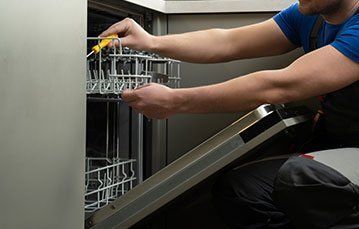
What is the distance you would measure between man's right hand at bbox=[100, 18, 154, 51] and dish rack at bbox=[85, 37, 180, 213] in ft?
0.06

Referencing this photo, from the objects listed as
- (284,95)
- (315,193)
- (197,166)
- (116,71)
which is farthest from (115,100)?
(315,193)

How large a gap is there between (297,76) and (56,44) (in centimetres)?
52

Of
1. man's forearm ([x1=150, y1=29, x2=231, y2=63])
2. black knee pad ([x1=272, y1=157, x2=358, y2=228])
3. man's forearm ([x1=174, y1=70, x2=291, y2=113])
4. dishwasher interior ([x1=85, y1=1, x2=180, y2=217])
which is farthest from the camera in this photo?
man's forearm ([x1=150, y1=29, x2=231, y2=63])

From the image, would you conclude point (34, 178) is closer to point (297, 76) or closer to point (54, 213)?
point (54, 213)

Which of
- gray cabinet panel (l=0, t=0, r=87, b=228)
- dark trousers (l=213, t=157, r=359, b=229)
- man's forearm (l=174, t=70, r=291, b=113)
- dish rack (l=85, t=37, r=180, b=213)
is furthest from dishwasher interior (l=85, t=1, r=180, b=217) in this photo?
dark trousers (l=213, t=157, r=359, b=229)

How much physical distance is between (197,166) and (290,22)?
57 centimetres

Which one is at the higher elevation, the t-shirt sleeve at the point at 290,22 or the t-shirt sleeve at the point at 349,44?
the t-shirt sleeve at the point at 290,22

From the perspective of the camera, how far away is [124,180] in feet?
4.96

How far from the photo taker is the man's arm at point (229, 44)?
5.26 feet

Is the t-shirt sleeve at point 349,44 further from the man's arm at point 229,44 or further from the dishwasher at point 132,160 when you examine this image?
the man's arm at point 229,44

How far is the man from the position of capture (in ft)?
3.92

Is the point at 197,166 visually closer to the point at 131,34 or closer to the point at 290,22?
the point at 131,34

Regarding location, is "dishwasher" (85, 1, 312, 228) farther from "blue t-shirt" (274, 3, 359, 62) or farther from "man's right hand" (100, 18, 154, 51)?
"blue t-shirt" (274, 3, 359, 62)

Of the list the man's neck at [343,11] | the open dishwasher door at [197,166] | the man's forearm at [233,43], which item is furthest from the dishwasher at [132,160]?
the man's neck at [343,11]
